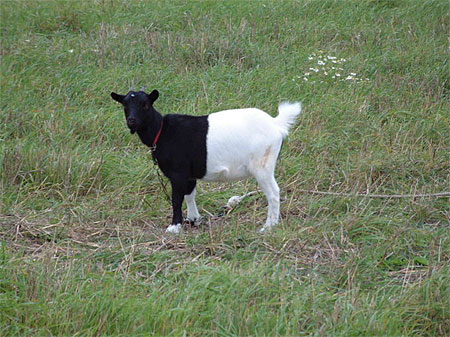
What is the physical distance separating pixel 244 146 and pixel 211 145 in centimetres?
27

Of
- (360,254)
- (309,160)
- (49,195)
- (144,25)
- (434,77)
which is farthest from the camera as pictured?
(144,25)

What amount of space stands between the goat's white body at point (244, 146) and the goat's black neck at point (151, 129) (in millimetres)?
422

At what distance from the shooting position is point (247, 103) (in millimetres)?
8297

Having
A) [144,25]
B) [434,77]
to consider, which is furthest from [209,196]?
[144,25]

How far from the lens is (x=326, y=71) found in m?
9.23

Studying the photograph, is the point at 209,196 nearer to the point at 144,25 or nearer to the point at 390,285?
the point at 390,285

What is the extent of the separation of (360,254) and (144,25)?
651cm

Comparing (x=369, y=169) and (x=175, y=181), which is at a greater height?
(x=175, y=181)

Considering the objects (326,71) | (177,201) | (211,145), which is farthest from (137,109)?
(326,71)

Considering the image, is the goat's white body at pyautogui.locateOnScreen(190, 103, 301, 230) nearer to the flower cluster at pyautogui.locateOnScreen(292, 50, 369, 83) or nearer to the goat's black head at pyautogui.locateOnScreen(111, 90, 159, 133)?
the goat's black head at pyautogui.locateOnScreen(111, 90, 159, 133)

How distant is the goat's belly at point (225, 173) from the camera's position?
5.61 m

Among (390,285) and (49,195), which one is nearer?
(390,285)

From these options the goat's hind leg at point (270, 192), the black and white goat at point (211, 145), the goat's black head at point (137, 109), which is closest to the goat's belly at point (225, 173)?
the black and white goat at point (211, 145)

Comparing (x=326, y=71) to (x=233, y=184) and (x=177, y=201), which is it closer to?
(x=233, y=184)
